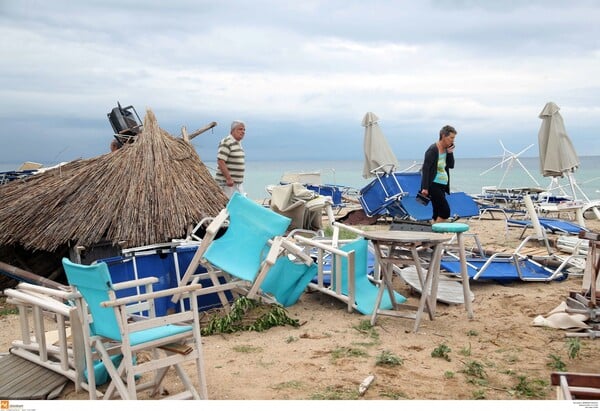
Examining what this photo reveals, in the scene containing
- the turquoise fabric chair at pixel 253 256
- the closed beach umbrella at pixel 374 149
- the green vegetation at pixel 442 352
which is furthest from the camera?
the closed beach umbrella at pixel 374 149

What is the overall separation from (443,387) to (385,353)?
0.55 metres

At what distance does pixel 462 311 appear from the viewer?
514 centimetres

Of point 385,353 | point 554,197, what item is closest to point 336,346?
point 385,353

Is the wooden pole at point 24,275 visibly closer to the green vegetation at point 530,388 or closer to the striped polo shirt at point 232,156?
the striped polo shirt at point 232,156

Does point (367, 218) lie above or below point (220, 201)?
below

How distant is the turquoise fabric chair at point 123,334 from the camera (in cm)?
291

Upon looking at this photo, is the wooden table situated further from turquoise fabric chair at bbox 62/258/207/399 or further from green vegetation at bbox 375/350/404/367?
turquoise fabric chair at bbox 62/258/207/399

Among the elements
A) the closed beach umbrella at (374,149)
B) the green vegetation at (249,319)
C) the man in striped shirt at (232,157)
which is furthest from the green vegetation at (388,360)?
the closed beach umbrella at (374,149)

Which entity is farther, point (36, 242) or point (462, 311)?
point (36, 242)

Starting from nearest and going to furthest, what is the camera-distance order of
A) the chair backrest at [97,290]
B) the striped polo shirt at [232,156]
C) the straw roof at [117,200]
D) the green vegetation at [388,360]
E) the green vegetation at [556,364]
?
the chair backrest at [97,290] < the green vegetation at [556,364] < the green vegetation at [388,360] < the straw roof at [117,200] < the striped polo shirt at [232,156]

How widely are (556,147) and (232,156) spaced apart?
5.68m

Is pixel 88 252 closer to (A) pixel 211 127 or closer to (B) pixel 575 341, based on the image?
(A) pixel 211 127

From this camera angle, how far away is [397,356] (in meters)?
4.00

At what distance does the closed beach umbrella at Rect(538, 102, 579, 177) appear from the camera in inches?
397
